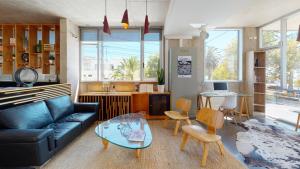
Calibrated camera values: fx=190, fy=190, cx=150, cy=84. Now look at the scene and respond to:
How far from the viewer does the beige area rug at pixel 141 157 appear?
9.73ft

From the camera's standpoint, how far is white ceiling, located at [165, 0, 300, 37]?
12.0 ft

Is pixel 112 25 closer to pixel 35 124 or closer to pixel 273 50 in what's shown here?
pixel 35 124

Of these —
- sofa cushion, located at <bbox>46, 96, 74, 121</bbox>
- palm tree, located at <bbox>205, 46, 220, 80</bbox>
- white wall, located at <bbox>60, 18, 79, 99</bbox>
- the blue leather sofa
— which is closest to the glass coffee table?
the blue leather sofa

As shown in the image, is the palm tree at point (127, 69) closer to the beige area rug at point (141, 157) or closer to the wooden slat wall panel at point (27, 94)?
the wooden slat wall panel at point (27, 94)

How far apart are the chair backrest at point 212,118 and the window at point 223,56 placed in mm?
3414

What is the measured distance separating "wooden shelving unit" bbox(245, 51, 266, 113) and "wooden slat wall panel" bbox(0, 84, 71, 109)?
229 inches

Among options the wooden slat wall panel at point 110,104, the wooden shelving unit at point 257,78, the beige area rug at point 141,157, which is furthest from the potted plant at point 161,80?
the wooden shelving unit at point 257,78

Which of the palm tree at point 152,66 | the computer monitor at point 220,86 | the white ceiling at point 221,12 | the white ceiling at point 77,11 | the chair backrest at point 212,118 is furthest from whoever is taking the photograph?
the palm tree at point 152,66

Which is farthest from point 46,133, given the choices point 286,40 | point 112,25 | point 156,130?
point 286,40

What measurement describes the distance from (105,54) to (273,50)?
18.2 ft

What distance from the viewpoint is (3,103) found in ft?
10.5

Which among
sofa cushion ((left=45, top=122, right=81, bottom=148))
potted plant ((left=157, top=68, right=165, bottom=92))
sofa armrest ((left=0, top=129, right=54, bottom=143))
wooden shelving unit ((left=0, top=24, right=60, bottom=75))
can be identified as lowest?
sofa cushion ((left=45, top=122, right=81, bottom=148))

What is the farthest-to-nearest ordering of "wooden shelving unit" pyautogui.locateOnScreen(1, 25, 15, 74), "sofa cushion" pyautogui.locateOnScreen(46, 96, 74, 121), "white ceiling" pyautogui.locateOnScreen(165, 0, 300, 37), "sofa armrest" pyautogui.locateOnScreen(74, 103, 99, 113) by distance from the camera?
"wooden shelving unit" pyautogui.locateOnScreen(1, 25, 15, 74), "sofa armrest" pyautogui.locateOnScreen(74, 103, 99, 113), "sofa cushion" pyautogui.locateOnScreen(46, 96, 74, 121), "white ceiling" pyautogui.locateOnScreen(165, 0, 300, 37)

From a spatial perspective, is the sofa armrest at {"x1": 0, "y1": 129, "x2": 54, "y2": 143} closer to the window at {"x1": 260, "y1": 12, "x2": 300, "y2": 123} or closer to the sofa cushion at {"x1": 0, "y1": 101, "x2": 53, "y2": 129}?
the sofa cushion at {"x1": 0, "y1": 101, "x2": 53, "y2": 129}
